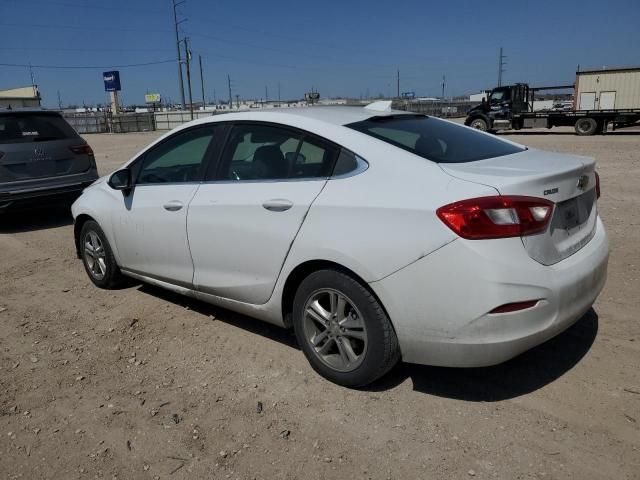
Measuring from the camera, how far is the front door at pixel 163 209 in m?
3.98

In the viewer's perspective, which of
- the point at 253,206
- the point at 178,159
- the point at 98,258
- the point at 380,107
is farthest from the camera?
the point at 98,258

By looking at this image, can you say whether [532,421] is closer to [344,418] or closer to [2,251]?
[344,418]

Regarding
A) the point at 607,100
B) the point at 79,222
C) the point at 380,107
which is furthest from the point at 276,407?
the point at 607,100

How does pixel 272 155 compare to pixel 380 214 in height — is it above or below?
above

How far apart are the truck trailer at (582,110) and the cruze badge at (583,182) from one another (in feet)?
82.1

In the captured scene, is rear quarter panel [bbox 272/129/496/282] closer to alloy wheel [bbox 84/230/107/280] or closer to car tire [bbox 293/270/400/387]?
car tire [bbox 293/270/400/387]

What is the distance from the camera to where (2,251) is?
6801 millimetres

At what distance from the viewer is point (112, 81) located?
58.0 metres

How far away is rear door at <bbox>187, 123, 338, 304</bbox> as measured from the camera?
3.26 m

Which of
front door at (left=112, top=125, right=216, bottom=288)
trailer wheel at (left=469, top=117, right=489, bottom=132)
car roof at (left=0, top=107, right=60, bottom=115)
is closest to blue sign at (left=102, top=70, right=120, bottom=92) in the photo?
trailer wheel at (left=469, top=117, right=489, bottom=132)

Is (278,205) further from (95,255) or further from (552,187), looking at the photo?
(95,255)

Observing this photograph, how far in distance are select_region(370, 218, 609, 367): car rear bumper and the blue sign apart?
199 feet

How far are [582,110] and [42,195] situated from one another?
27.0 m

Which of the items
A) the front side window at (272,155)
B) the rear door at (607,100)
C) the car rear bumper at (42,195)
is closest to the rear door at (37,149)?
the car rear bumper at (42,195)
